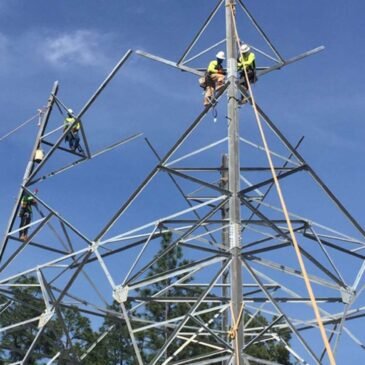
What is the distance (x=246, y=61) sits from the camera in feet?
60.3

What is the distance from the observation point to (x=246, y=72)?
18219mm

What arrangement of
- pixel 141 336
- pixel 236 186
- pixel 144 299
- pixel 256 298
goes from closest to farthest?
pixel 236 186, pixel 144 299, pixel 256 298, pixel 141 336

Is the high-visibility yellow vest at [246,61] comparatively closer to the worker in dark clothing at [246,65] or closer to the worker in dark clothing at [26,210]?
the worker in dark clothing at [246,65]

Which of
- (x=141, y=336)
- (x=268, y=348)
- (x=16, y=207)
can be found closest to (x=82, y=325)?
(x=141, y=336)

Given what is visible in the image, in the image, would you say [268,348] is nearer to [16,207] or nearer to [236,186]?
[16,207]

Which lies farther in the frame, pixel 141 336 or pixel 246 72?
pixel 141 336

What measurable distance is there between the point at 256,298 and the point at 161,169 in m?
4.04

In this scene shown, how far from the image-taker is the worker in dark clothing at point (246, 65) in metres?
18.3

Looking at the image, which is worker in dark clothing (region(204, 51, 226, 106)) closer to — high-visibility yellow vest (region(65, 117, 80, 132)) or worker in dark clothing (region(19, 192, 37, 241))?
high-visibility yellow vest (region(65, 117, 80, 132))

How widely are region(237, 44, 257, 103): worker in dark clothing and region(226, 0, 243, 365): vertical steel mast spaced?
0.33 meters

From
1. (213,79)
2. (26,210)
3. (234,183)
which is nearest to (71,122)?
(26,210)

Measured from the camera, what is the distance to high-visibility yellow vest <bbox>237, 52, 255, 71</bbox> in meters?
18.3

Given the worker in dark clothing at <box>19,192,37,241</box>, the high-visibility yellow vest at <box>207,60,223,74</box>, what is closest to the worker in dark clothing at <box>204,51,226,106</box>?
the high-visibility yellow vest at <box>207,60,223,74</box>

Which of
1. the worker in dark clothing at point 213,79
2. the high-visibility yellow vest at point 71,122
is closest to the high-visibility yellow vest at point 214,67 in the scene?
the worker in dark clothing at point 213,79
